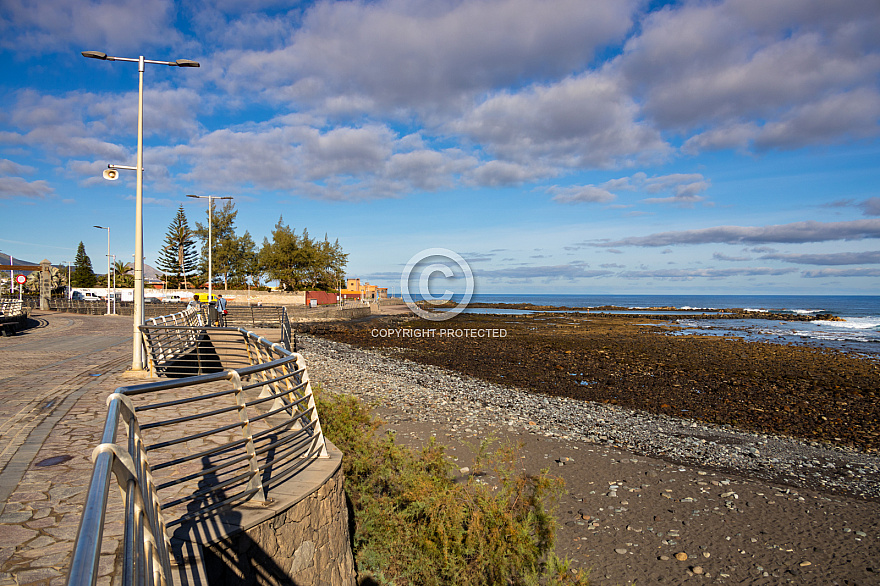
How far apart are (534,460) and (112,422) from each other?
8716 mm

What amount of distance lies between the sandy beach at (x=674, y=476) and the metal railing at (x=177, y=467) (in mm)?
3859

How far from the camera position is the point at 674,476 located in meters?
8.95

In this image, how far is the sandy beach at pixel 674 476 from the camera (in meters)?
6.42

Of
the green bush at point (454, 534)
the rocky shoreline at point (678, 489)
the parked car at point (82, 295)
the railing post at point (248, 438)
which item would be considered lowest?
the rocky shoreline at point (678, 489)

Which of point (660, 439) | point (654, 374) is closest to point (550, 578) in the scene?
point (660, 439)

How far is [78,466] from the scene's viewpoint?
487 cm

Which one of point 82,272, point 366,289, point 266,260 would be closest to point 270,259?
point 266,260

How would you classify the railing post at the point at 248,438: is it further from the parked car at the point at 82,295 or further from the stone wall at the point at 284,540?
the parked car at the point at 82,295

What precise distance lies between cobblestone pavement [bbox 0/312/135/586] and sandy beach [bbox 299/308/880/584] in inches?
203

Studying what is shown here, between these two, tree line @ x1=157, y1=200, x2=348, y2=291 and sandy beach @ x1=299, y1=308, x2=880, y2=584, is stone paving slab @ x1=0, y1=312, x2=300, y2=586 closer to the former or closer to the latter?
sandy beach @ x1=299, y1=308, x2=880, y2=584

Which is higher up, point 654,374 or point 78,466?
point 78,466

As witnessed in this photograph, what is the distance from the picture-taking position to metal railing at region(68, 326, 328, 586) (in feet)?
4.99


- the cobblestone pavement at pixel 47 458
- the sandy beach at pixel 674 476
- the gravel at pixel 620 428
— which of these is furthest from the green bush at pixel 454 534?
the gravel at pixel 620 428

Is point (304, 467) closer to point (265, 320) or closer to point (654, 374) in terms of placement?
point (654, 374)
